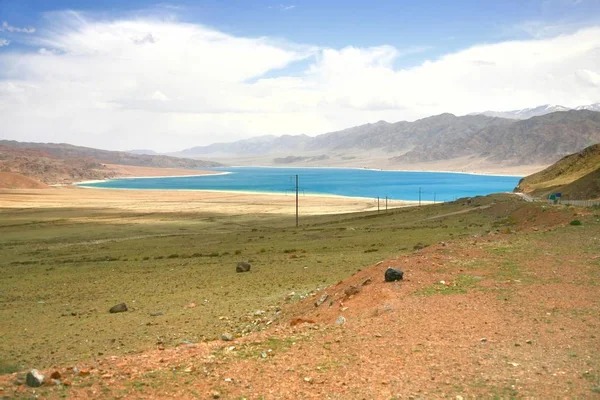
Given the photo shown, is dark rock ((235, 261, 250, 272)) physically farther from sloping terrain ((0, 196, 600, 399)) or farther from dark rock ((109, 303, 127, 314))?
dark rock ((109, 303, 127, 314))

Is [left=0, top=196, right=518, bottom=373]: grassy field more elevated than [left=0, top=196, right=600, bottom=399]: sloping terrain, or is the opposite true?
[left=0, top=196, right=600, bottom=399]: sloping terrain

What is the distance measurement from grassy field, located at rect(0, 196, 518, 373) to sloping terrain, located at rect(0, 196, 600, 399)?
0.57ft

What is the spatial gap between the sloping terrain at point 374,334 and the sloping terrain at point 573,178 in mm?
26173

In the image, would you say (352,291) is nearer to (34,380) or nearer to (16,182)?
(34,380)

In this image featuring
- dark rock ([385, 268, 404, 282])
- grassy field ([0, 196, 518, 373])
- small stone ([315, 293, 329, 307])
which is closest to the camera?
dark rock ([385, 268, 404, 282])

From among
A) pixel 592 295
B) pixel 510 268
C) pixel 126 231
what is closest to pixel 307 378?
pixel 592 295

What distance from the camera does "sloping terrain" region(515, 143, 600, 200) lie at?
4825 centimetres

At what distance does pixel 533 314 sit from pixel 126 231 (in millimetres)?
54957

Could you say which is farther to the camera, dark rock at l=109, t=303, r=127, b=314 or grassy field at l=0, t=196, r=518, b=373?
dark rock at l=109, t=303, r=127, b=314

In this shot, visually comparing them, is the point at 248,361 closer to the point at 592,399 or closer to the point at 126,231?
the point at 592,399

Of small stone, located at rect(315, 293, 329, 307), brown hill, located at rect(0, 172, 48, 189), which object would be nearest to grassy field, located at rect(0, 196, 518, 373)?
small stone, located at rect(315, 293, 329, 307)

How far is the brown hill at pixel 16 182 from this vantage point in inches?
5472

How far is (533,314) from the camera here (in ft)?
41.5

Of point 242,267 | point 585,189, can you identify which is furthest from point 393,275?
point 585,189
